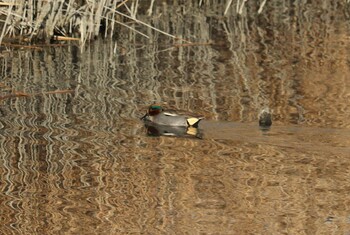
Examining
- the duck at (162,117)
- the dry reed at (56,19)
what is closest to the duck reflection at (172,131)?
the duck at (162,117)

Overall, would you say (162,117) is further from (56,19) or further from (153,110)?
(56,19)

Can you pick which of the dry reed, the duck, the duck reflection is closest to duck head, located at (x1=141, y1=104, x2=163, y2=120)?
the duck

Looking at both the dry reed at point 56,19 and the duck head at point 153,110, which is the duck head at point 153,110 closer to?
the duck head at point 153,110

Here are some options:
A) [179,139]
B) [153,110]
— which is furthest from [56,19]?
[179,139]

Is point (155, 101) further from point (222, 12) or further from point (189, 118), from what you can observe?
point (222, 12)

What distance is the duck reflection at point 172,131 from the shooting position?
29.1ft

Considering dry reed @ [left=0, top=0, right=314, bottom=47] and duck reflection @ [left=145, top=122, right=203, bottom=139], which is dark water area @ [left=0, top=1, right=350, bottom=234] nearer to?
duck reflection @ [left=145, top=122, right=203, bottom=139]

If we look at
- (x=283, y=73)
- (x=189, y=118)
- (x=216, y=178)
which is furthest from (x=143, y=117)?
(x=283, y=73)

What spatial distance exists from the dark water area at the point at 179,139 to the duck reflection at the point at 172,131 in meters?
0.07

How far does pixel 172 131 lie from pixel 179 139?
330mm

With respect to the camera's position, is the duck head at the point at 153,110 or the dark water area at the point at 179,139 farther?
the duck head at the point at 153,110

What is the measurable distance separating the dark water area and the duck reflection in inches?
2.7

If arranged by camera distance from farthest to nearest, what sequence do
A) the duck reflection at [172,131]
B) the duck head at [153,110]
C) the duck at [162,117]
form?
the duck head at [153,110] < the duck at [162,117] < the duck reflection at [172,131]

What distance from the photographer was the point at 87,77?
1112cm
